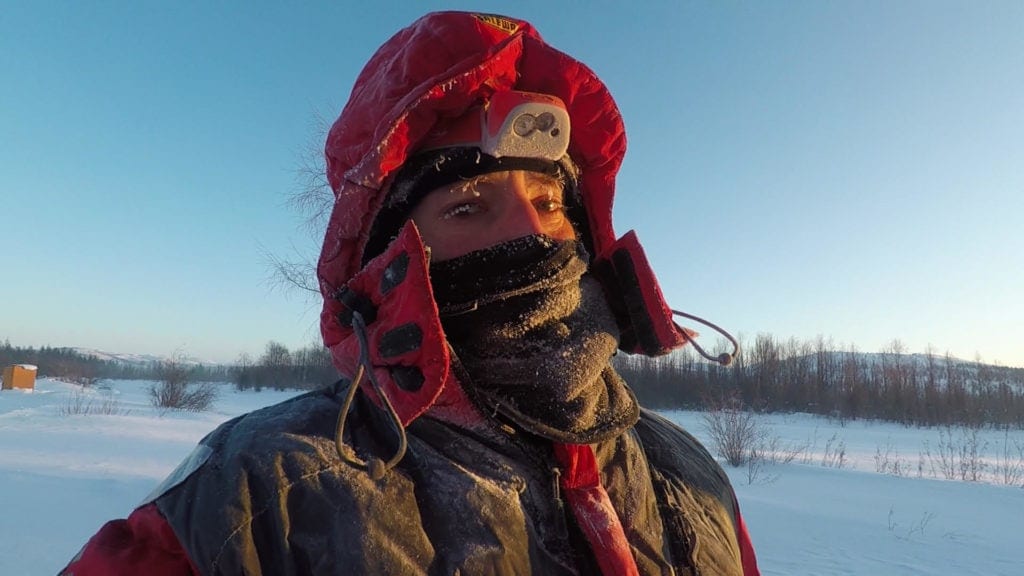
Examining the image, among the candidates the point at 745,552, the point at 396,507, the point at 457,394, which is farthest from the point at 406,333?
the point at 745,552

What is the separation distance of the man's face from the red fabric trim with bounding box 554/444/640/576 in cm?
45

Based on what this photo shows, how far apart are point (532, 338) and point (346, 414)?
367 millimetres

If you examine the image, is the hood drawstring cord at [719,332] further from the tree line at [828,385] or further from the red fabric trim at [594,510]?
the tree line at [828,385]

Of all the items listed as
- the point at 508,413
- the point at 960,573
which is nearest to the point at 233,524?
the point at 508,413

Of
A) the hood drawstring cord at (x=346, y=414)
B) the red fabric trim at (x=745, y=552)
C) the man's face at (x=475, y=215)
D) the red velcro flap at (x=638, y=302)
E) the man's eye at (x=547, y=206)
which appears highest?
the man's eye at (x=547, y=206)

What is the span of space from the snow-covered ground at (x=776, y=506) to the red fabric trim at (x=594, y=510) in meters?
4.68

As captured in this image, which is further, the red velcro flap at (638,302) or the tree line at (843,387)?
the tree line at (843,387)

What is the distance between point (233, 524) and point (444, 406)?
38 centimetres

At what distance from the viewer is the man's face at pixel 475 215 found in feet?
3.81

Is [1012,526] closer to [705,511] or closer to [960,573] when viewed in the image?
[960,573]

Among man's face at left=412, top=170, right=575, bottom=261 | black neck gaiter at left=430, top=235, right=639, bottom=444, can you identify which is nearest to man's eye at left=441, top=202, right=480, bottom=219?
man's face at left=412, top=170, right=575, bottom=261

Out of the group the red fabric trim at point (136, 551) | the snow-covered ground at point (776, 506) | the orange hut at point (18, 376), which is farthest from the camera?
the orange hut at point (18, 376)

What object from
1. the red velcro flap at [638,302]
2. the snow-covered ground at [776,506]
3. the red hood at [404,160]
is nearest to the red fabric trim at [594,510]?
the red hood at [404,160]

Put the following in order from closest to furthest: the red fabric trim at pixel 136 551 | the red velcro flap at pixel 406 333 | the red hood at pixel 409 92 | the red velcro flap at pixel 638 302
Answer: the red fabric trim at pixel 136 551 → the red velcro flap at pixel 406 333 → the red hood at pixel 409 92 → the red velcro flap at pixel 638 302
